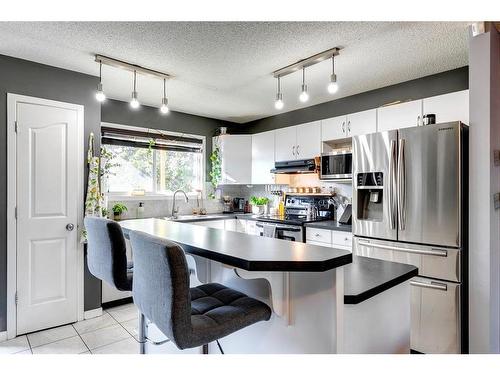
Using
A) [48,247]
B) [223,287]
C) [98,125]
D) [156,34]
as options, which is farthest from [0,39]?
[223,287]

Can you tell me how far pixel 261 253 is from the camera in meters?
1.18

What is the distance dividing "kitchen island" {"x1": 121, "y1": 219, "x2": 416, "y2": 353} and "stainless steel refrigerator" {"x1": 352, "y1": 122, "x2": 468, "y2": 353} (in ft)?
3.13

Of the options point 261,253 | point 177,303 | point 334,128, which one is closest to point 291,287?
point 261,253

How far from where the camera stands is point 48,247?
9.12 ft

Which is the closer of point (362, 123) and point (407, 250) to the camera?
point (407, 250)

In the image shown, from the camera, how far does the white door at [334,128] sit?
3.49 m

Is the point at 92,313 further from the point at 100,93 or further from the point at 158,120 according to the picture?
the point at 158,120

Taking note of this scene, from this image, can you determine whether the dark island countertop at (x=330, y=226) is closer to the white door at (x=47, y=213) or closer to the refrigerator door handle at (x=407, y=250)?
the refrigerator door handle at (x=407, y=250)

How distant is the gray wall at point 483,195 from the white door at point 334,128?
1412mm

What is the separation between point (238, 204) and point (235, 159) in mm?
859

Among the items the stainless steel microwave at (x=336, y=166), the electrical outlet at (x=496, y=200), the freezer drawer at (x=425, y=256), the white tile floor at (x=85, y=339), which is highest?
the stainless steel microwave at (x=336, y=166)

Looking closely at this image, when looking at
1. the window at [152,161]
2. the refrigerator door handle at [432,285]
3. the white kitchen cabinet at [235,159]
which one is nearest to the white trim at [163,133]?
the window at [152,161]

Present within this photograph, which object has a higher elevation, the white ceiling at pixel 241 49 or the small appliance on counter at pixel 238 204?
the white ceiling at pixel 241 49
